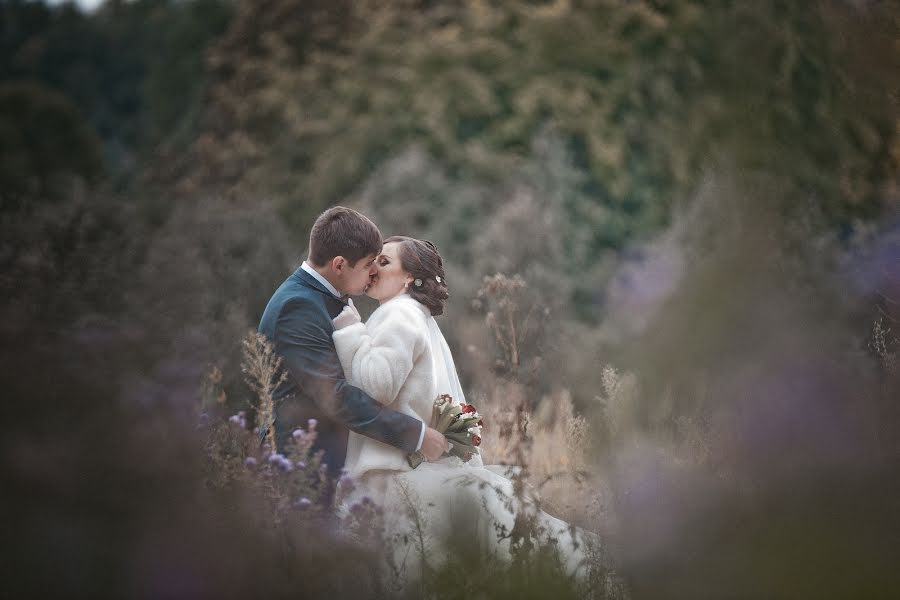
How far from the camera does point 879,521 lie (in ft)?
5.02

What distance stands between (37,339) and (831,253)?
5.45m

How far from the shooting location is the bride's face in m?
3.59

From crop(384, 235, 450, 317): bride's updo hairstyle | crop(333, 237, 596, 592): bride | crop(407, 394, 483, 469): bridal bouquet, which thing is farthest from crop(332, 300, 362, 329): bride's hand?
crop(407, 394, 483, 469): bridal bouquet

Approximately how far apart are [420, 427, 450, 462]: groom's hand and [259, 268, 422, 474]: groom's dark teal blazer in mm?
43

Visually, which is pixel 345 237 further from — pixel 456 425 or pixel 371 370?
pixel 456 425

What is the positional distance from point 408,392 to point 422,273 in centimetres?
50

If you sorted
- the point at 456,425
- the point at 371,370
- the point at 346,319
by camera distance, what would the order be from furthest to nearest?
the point at 346,319 → the point at 456,425 → the point at 371,370

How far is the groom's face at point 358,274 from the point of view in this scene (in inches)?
137

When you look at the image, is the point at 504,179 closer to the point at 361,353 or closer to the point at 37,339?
the point at 361,353

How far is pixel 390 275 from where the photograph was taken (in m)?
3.59

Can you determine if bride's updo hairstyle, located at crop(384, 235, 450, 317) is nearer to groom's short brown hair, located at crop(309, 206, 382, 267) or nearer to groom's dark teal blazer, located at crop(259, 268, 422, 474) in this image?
groom's short brown hair, located at crop(309, 206, 382, 267)

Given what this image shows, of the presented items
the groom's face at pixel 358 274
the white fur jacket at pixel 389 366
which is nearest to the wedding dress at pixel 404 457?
the white fur jacket at pixel 389 366

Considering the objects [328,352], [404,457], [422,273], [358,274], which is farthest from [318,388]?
[422,273]

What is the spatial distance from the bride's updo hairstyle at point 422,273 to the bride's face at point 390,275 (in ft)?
0.07
